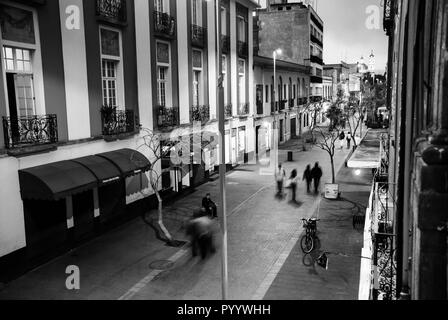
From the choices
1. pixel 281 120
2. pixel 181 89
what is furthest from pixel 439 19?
pixel 281 120

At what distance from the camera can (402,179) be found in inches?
315

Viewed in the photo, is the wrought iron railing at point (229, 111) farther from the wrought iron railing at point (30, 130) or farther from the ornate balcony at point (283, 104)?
the ornate balcony at point (283, 104)

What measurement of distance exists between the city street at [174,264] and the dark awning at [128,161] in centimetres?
249

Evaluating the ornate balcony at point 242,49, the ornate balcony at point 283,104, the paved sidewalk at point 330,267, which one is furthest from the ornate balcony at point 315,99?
the paved sidewalk at point 330,267

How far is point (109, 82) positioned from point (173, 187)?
23.9ft

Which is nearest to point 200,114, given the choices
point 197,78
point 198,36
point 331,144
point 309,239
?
point 197,78

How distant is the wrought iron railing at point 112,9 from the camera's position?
17.4 meters

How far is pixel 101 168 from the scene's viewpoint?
16484 mm

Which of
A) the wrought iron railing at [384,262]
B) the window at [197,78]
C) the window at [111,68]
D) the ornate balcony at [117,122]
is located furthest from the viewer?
the window at [197,78]

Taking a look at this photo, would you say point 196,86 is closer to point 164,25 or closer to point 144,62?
point 164,25

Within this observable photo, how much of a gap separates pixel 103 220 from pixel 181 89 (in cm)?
915

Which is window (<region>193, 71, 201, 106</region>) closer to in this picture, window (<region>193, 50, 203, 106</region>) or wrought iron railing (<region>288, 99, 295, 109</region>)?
window (<region>193, 50, 203, 106</region>)

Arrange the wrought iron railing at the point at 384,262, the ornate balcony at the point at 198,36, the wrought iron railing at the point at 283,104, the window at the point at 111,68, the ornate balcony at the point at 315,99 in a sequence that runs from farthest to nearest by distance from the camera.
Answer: the ornate balcony at the point at 315,99 < the wrought iron railing at the point at 283,104 < the ornate balcony at the point at 198,36 < the window at the point at 111,68 < the wrought iron railing at the point at 384,262

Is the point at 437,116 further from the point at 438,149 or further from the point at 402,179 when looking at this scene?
the point at 402,179
